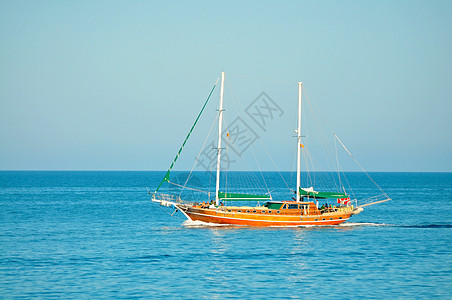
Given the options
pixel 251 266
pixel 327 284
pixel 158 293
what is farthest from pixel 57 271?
pixel 327 284

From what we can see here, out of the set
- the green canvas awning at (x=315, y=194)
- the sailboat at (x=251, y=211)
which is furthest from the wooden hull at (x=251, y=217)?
the green canvas awning at (x=315, y=194)

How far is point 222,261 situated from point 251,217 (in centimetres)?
2098

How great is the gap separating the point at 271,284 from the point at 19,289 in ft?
56.7

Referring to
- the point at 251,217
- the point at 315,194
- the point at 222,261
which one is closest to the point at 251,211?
the point at 251,217

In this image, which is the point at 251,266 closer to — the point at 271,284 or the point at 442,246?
the point at 271,284

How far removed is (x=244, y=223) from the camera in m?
70.8

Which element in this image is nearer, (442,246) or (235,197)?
(442,246)

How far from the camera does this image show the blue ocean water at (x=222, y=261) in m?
39.6

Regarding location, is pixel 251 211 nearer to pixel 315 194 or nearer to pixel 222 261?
pixel 315 194

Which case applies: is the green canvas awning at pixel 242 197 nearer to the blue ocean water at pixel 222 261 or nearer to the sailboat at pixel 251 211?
the sailboat at pixel 251 211

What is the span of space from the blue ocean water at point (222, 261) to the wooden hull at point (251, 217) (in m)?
1.39

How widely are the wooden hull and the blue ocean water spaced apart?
1.39 meters

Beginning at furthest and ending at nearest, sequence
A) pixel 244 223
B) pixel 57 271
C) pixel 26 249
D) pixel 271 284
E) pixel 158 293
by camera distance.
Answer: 1. pixel 244 223
2. pixel 26 249
3. pixel 57 271
4. pixel 271 284
5. pixel 158 293

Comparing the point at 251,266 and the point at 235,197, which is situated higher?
the point at 235,197
